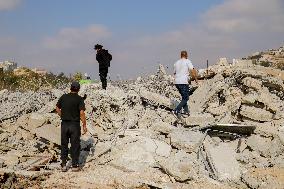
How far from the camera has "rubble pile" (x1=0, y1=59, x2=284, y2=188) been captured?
7793mm

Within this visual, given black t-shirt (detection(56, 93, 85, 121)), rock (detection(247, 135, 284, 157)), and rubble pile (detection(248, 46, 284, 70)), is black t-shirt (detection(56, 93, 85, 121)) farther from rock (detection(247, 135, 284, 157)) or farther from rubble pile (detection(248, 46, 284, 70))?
rubble pile (detection(248, 46, 284, 70))

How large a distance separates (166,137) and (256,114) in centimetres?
234

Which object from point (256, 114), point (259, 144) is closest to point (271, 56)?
point (256, 114)

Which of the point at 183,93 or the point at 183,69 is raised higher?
the point at 183,69

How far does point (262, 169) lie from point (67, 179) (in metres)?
3.74

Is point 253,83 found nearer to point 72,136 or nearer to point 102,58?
point 102,58

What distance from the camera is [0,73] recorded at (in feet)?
102

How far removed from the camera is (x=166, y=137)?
948cm

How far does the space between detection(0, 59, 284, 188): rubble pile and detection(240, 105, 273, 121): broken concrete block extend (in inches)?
0.9

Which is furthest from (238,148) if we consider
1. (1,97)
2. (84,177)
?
(1,97)

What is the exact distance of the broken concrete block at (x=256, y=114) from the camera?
407 inches

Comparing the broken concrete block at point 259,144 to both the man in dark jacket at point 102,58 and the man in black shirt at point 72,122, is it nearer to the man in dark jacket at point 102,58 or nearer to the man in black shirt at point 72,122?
the man in black shirt at point 72,122

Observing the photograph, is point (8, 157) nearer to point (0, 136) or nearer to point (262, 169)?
point (0, 136)

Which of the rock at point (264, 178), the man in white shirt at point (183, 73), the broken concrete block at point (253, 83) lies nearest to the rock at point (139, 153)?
the rock at point (264, 178)
